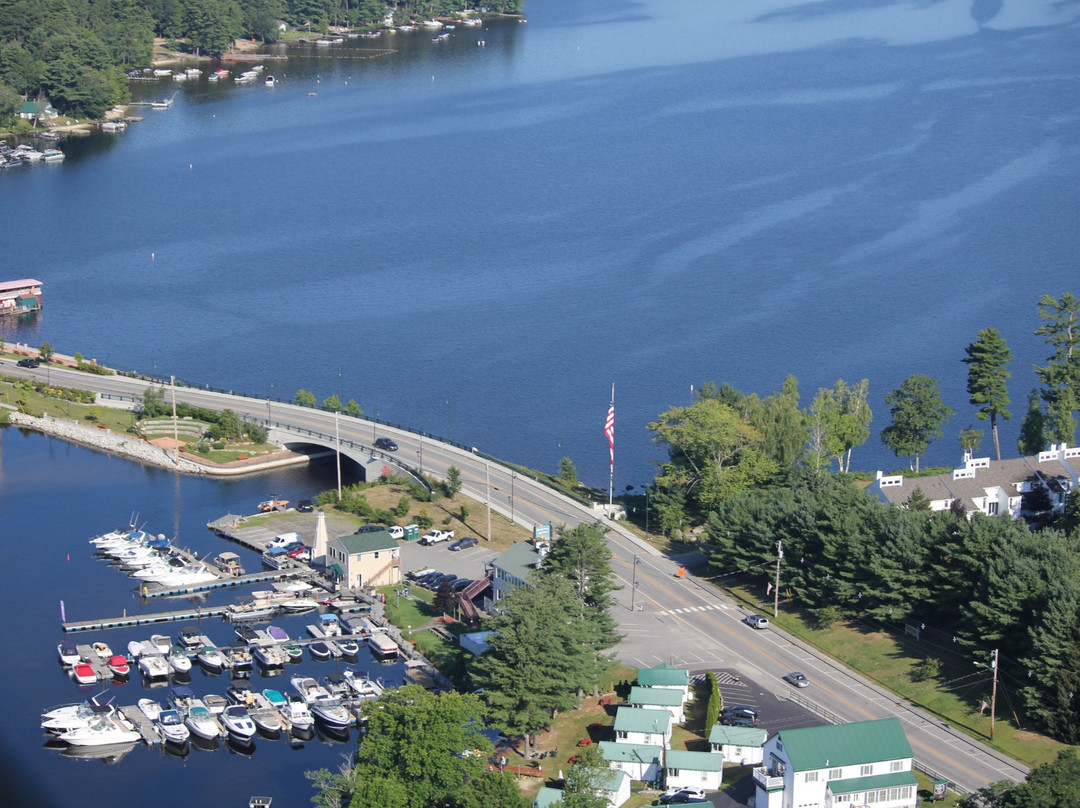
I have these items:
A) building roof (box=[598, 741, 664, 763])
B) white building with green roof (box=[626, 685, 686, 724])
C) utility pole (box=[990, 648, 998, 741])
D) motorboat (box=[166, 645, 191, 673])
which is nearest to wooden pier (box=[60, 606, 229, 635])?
motorboat (box=[166, 645, 191, 673])

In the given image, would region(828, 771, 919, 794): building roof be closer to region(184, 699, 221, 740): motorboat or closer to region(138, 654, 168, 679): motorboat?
region(184, 699, 221, 740): motorboat

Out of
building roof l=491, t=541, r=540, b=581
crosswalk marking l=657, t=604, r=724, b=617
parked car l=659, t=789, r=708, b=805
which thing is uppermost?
building roof l=491, t=541, r=540, b=581

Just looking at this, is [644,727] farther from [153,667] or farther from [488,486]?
[488,486]

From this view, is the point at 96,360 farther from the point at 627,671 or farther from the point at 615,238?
the point at 627,671

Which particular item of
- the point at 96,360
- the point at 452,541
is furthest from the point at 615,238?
the point at 452,541

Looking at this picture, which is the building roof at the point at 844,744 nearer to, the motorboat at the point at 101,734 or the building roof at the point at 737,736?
the building roof at the point at 737,736

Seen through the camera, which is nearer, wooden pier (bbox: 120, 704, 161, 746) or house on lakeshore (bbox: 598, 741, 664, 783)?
house on lakeshore (bbox: 598, 741, 664, 783)
